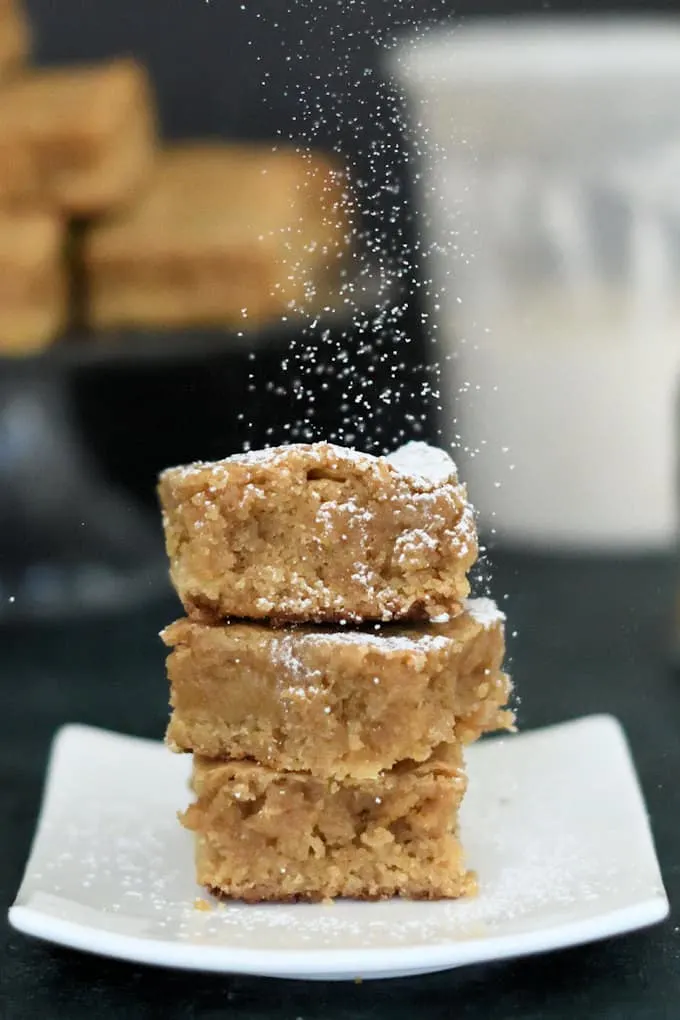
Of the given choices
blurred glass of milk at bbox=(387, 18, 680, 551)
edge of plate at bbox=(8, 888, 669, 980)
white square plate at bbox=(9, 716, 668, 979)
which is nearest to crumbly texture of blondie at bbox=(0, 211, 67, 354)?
blurred glass of milk at bbox=(387, 18, 680, 551)

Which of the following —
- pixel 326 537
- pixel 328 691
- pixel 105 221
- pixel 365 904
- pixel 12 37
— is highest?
pixel 12 37

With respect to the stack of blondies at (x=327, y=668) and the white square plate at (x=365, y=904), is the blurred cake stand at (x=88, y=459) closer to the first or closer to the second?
the stack of blondies at (x=327, y=668)

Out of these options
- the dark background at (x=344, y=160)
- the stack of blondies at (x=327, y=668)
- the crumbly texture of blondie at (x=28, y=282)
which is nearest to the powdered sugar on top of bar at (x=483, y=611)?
the stack of blondies at (x=327, y=668)

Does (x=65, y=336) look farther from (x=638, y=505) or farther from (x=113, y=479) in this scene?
(x=638, y=505)

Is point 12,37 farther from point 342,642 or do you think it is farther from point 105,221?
point 342,642

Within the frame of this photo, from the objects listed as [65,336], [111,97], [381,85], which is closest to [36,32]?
[111,97]

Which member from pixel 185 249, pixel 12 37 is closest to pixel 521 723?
pixel 185 249
